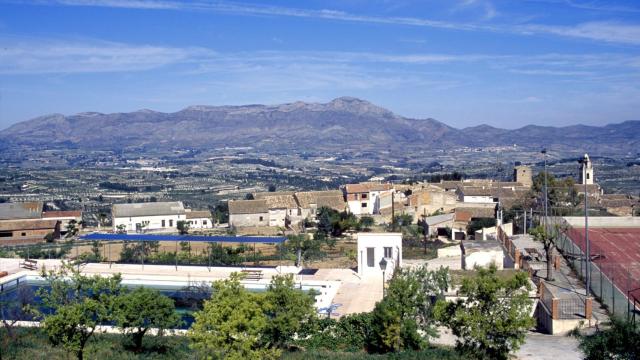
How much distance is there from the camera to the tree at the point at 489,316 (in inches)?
464

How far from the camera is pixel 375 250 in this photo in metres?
23.8

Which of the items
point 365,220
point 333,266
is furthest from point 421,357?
point 365,220

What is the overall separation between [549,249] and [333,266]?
31.3 feet

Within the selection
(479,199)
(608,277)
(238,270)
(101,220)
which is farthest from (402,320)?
(101,220)

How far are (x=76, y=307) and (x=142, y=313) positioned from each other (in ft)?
7.82

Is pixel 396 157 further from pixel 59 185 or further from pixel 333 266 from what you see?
pixel 333 266

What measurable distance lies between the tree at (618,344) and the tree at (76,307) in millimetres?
9146

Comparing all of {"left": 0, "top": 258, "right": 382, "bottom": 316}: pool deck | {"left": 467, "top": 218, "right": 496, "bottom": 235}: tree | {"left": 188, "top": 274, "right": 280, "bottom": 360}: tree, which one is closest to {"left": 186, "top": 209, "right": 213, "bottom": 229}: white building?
{"left": 0, "top": 258, "right": 382, "bottom": 316}: pool deck

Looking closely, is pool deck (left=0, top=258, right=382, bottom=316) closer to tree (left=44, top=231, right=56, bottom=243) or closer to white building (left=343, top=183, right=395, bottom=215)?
tree (left=44, top=231, right=56, bottom=243)

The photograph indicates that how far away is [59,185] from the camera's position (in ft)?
284

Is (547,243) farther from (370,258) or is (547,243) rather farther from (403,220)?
(403,220)

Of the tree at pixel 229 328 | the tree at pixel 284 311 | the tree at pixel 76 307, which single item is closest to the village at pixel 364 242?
the tree at pixel 284 311

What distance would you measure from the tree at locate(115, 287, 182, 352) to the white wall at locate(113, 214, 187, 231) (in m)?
26.4

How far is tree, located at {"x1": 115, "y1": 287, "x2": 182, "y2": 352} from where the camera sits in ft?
48.1
